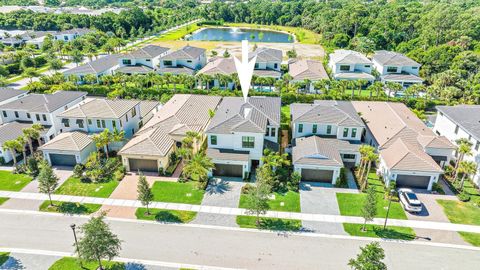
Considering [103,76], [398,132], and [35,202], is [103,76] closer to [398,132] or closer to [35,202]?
[35,202]

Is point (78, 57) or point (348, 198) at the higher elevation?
point (78, 57)

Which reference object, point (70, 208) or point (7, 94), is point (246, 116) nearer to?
point (70, 208)

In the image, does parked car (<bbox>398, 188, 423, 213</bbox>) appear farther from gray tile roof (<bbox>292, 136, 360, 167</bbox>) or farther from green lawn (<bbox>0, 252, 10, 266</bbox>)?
green lawn (<bbox>0, 252, 10, 266</bbox>)

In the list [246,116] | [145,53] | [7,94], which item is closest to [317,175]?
[246,116]

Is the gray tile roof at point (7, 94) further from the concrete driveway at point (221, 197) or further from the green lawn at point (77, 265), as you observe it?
the concrete driveway at point (221, 197)

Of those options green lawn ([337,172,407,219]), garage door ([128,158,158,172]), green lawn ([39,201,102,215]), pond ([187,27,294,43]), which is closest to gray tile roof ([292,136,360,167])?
green lawn ([337,172,407,219])

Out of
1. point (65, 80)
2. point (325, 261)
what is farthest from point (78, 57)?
point (325, 261)
